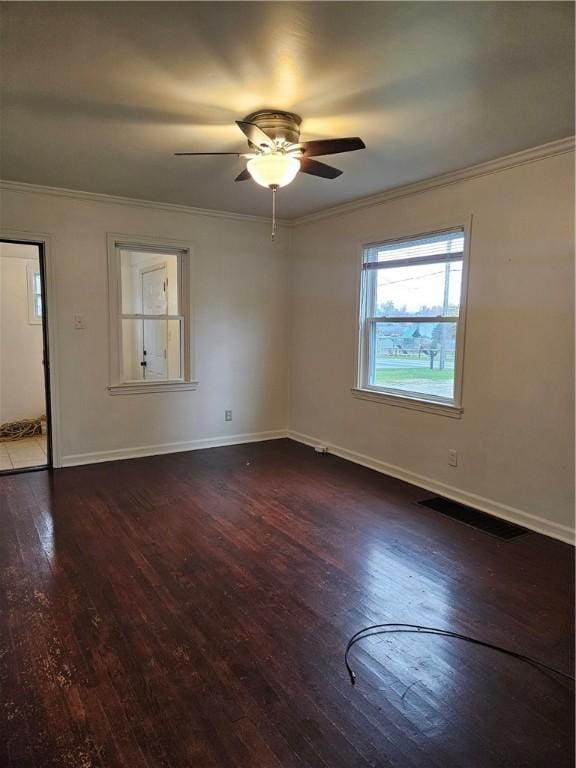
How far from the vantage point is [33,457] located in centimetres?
498

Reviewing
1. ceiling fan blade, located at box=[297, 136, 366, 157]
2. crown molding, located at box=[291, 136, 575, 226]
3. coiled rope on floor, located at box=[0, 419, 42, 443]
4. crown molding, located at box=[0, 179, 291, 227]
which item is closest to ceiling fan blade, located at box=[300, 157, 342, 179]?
→ ceiling fan blade, located at box=[297, 136, 366, 157]

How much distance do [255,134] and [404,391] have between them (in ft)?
8.56

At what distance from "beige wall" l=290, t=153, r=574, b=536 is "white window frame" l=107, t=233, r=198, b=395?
181 cm

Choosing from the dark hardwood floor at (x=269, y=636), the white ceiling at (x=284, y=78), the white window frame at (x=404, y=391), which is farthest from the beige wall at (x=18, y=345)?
the white window frame at (x=404, y=391)

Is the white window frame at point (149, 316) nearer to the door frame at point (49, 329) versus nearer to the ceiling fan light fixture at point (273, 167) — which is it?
the door frame at point (49, 329)

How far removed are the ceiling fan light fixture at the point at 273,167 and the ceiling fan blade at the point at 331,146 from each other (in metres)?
0.10

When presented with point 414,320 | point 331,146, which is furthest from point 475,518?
point 331,146

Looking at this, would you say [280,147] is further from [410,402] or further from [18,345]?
[18,345]

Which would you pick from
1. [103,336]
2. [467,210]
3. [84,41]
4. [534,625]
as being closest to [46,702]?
[534,625]

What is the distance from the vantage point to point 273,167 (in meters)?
2.66

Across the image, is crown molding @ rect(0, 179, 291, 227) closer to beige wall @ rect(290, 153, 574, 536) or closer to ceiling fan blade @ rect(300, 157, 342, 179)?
beige wall @ rect(290, 153, 574, 536)

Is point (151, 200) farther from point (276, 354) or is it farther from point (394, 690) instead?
point (394, 690)

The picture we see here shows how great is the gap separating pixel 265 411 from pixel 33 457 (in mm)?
2512

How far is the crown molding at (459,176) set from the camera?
9.91 ft
